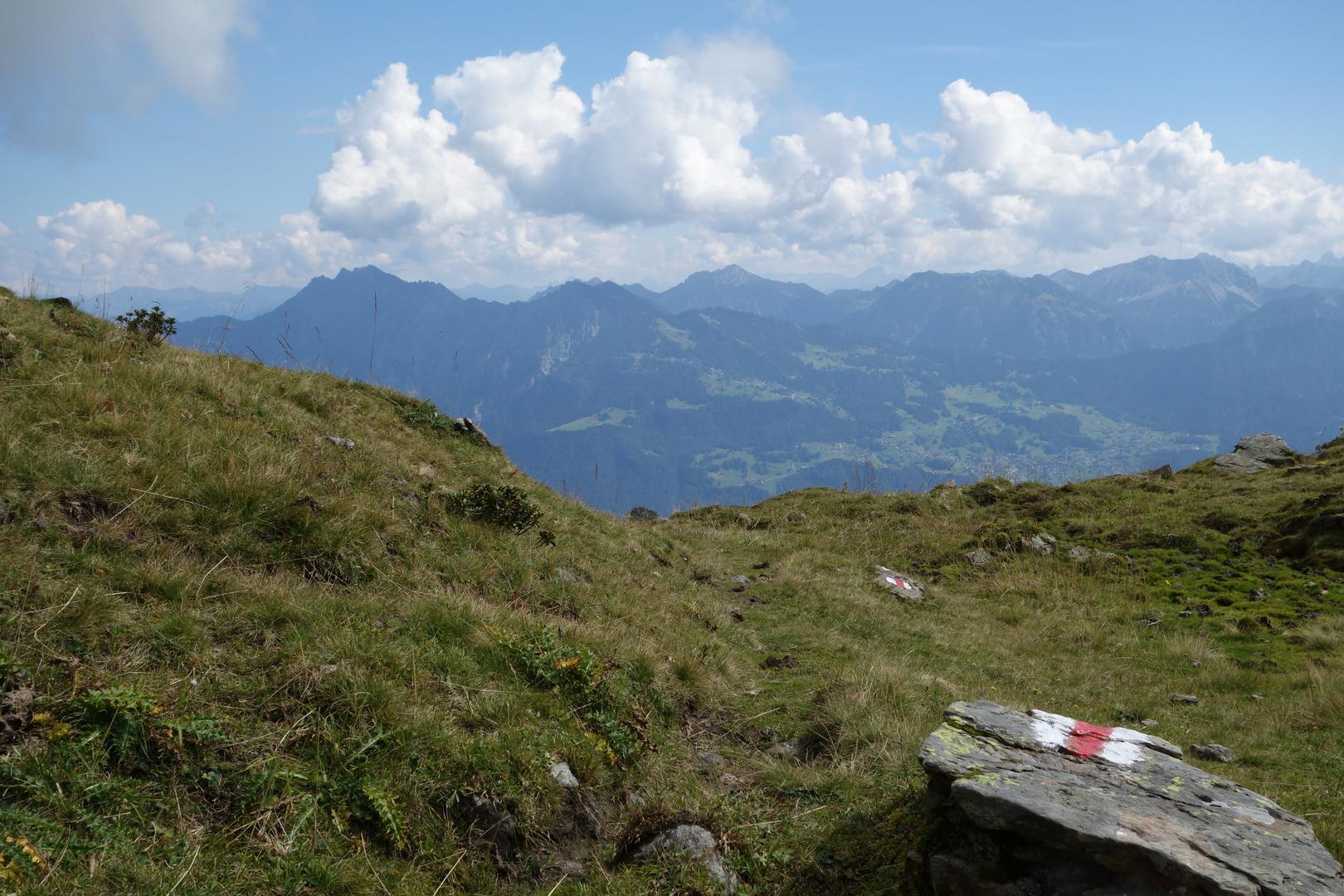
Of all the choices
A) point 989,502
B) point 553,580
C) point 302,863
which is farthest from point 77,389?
point 989,502

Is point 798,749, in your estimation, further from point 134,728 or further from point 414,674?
point 134,728

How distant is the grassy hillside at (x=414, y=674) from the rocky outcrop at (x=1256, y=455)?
13459 mm

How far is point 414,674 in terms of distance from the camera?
5.81 m

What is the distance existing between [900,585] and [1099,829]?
1371 centimetres

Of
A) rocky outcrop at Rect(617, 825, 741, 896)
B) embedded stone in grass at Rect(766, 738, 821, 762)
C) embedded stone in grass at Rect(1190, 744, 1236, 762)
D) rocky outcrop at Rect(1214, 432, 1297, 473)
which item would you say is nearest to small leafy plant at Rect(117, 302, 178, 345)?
rocky outcrop at Rect(617, 825, 741, 896)

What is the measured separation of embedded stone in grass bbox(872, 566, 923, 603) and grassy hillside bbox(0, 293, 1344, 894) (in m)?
2.02

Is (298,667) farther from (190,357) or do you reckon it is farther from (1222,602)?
(1222,602)

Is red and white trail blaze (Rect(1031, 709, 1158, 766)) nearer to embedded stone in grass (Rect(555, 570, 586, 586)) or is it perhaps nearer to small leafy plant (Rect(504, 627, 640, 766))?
small leafy plant (Rect(504, 627, 640, 766))

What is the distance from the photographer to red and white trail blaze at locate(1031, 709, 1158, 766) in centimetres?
547

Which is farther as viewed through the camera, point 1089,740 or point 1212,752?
point 1212,752

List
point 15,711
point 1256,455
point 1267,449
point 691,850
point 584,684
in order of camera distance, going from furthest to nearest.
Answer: point 1267,449 → point 1256,455 → point 584,684 → point 691,850 → point 15,711

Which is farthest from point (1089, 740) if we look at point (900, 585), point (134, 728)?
point (900, 585)

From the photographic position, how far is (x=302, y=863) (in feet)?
13.2

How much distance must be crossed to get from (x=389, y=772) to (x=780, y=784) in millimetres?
3691
